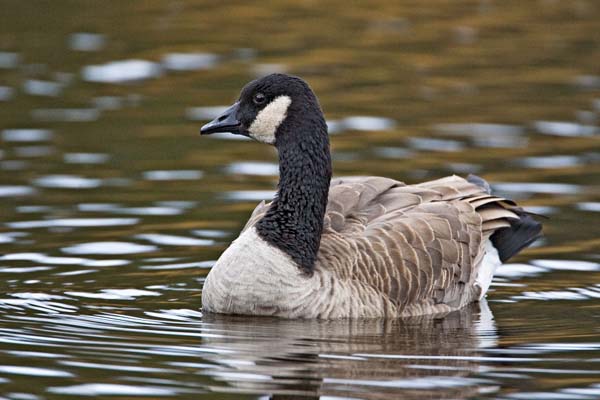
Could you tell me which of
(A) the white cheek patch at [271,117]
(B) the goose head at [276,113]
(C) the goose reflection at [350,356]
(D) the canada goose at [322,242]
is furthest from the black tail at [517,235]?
(A) the white cheek patch at [271,117]

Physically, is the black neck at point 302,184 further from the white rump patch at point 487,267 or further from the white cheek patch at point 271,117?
the white rump patch at point 487,267

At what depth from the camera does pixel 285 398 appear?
9148mm

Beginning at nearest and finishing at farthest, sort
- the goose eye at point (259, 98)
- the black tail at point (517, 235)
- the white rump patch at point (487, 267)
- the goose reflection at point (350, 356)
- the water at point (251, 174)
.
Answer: the goose reflection at point (350, 356) < the water at point (251, 174) < the goose eye at point (259, 98) < the white rump patch at point (487, 267) < the black tail at point (517, 235)

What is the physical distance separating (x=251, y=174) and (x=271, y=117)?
17.3 ft

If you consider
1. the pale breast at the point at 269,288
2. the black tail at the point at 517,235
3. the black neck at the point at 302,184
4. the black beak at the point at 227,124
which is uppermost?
the black beak at the point at 227,124

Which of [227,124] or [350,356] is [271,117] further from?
[350,356]

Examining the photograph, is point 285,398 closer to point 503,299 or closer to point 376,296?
point 376,296

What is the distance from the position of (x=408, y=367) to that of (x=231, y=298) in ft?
7.23

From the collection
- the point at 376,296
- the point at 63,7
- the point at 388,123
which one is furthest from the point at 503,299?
the point at 63,7

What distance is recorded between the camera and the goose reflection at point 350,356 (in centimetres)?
940

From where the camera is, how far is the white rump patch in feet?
43.2

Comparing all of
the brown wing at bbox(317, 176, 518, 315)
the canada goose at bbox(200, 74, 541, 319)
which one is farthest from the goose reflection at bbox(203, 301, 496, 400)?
the brown wing at bbox(317, 176, 518, 315)

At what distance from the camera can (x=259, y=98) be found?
12.1 meters

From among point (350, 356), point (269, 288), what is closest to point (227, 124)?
point (269, 288)
